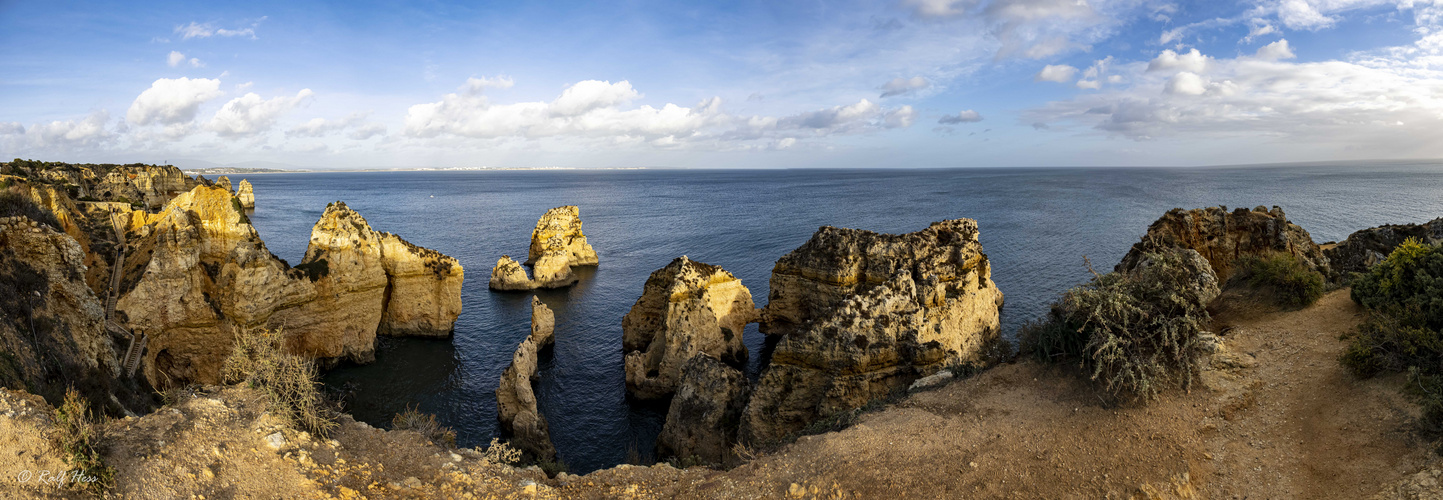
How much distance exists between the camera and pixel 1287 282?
1516cm

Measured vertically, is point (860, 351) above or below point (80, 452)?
below

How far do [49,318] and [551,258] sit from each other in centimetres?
3600

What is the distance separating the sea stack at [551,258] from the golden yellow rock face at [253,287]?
14.4 meters

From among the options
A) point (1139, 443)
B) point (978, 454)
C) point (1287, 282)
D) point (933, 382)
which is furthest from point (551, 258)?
point (1287, 282)

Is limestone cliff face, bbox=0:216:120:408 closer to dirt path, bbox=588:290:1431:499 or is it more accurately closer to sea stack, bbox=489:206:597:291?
dirt path, bbox=588:290:1431:499

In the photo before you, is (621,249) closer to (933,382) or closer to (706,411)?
(706,411)

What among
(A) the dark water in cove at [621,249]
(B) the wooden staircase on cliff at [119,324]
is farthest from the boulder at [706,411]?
(B) the wooden staircase on cliff at [119,324]

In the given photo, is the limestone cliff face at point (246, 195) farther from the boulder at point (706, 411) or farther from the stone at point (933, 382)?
the stone at point (933, 382)

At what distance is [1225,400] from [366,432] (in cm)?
1671

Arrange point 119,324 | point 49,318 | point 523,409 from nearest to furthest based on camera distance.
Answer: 1. point 49,318
2. point 119,324
3. point 523,409

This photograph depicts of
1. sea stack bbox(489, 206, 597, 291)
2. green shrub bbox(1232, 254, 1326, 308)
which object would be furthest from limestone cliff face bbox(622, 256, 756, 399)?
sea stack bbox(489, 206, 597, 291)

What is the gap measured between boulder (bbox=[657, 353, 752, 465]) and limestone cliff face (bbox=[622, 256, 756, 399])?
574cm

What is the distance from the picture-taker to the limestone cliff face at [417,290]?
3344 centimetres

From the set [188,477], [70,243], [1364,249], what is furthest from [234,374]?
[1364,249]
